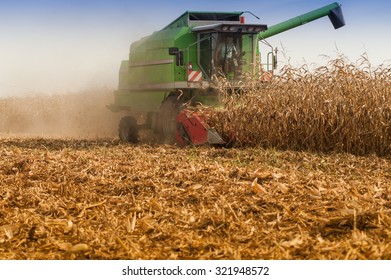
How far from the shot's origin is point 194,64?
1295 cm

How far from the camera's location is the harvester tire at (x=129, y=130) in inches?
580

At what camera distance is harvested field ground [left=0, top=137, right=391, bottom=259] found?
13.5ft

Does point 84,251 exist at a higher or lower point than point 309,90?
lower

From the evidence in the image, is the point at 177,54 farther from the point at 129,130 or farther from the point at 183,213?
the point at 183,213

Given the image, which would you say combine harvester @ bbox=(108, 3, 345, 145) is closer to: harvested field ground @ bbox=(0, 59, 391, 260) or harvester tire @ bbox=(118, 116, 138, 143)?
harvester tire @ bbox=(118, 116, 138, 143)

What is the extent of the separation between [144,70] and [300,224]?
1051 cm

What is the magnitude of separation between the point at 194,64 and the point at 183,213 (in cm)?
826

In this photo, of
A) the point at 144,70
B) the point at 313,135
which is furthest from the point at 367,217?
the point at 144,70

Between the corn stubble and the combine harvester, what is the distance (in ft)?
1.85

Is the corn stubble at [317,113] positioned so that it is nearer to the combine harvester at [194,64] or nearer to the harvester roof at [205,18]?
the combine harvester at [194,64]

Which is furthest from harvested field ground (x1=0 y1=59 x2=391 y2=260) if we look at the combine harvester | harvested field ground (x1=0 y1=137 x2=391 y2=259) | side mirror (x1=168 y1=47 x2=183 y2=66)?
side mirror (x1=168 y1=47 x2=183 y2=66)

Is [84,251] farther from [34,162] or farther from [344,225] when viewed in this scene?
[34,162]

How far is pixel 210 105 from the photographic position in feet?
41.0

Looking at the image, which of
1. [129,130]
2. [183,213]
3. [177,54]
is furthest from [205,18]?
[183,213]
